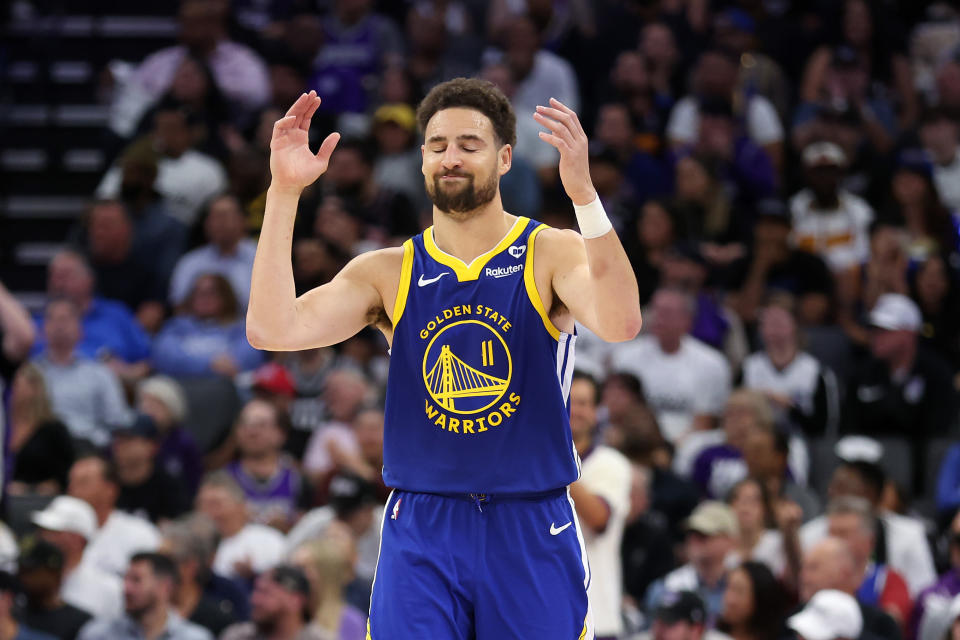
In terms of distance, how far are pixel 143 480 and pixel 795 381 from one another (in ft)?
16.0

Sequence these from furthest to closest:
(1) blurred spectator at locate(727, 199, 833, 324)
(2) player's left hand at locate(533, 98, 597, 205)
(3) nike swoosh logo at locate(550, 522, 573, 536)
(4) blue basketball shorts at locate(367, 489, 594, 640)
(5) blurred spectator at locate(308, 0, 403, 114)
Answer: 1. (5) blurred spectator at locate(308, 0, 403, 114)
2. (1) blurred spectator at locate(727, 199, 833, 324)
3. (3) nike swoosh logo at locate(550, 522, 573, 536)
4. (4) blue basketball shorts at locate(367, 489, 594, 640)
5. (2) player's left hand at locate(533, 98, 597, 205)

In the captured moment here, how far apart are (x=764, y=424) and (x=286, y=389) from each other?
139 inches

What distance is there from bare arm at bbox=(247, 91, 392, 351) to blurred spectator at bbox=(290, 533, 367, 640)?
4.28 m

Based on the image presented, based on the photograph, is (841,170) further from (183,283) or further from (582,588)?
(582,588)

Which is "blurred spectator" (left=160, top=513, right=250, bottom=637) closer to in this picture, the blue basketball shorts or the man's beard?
the blue basketball shorts

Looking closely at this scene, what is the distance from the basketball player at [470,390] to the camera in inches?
194

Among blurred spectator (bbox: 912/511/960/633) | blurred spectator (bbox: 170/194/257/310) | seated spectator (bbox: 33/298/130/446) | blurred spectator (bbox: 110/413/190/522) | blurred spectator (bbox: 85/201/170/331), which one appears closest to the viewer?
blurred spectator (bbox: 912/511/960/633)

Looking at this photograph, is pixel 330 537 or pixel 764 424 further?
pixel 764 424

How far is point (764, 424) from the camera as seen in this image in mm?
10391

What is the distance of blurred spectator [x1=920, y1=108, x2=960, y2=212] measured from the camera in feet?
45.8

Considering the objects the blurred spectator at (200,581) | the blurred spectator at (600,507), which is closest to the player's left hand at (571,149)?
the blurred spectator at (600,507)

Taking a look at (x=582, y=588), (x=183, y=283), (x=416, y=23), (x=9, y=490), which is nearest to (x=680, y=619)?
(x=582, y=588)

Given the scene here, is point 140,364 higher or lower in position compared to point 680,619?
higher

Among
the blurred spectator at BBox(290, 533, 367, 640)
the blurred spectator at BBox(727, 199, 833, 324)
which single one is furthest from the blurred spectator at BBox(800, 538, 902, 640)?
the blurred spectator at BBox(727, 199, 833, 324)
